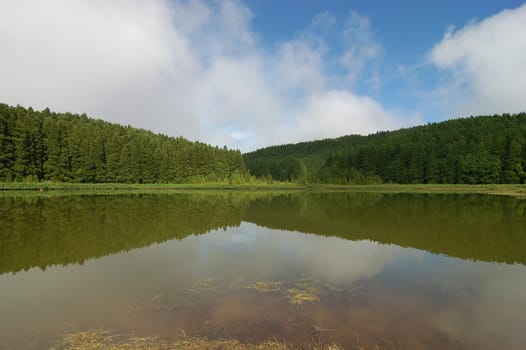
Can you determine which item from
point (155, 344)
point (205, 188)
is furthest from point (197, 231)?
point (205, 188)

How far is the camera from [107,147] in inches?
2928

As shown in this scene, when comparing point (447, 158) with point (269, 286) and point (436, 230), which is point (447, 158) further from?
point (269, 286)

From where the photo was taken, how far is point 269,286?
8.70m

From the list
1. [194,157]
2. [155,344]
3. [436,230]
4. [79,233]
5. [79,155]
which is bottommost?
[436,230]

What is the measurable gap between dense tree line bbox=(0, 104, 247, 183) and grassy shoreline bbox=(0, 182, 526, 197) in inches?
193

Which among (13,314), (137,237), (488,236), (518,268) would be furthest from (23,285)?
(488,236)

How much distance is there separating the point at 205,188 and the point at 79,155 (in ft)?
94.0

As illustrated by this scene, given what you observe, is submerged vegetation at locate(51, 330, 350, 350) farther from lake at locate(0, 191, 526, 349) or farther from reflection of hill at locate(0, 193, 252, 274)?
reflection of hill at locate(0, 193, 252, 274)

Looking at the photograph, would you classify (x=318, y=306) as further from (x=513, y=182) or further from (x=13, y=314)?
(x=513, y=182)

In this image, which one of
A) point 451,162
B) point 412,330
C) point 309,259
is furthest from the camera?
point 451,162

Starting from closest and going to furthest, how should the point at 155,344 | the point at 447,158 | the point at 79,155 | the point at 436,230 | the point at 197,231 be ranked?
the point at 155,344, the point at 197,231, the point at 436,230, the point at 79,155, the point at 447,158

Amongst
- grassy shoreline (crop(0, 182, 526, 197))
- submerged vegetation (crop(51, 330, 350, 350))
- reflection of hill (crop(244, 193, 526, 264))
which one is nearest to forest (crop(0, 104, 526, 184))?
grassy shoreline (crop(0, 182, 526, 197))

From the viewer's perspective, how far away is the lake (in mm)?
6090

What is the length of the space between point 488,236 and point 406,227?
403 centimetres
